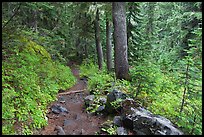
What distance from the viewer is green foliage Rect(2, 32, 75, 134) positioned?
19.2 feet

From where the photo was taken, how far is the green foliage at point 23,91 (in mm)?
Answer: 5840

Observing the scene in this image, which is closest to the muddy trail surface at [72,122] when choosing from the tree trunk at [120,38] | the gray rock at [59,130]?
the gray rock at [59,130]

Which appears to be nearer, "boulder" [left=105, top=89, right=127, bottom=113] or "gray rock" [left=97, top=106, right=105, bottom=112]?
"boulder" [left=105, top=89, right=127, bottom=113]

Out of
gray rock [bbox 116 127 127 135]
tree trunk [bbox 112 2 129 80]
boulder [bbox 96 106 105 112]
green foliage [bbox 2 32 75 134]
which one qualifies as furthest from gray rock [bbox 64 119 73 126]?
tree trunk [bbox 112 2 129 80]

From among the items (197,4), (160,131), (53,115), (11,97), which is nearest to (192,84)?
(160,131)

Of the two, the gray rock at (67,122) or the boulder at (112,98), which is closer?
the gray rock at (67,122)

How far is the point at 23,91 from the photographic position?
7160 millimetres

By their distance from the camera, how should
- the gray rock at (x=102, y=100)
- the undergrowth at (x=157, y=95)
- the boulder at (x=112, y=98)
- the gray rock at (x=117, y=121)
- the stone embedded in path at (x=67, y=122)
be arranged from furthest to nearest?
the gray rock at (x=102, y=100) → the boulder at (x=112, y=98) → the stone embedded in path at (x=67, y=122) → the gray rock at (x=117, y=121) → the undergrowth at (x=157, y=95)

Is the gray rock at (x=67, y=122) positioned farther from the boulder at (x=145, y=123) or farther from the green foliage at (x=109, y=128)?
the boulder at (x=145, y=123)

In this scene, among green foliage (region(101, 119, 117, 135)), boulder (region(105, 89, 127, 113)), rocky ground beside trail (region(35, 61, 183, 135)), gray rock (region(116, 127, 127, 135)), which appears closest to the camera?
rocky ground beside trail (region(35, 61, 183, 135))

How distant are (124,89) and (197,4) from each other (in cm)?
722

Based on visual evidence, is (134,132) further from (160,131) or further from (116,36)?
(116,36)

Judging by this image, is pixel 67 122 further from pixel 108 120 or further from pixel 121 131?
pixel 121 131

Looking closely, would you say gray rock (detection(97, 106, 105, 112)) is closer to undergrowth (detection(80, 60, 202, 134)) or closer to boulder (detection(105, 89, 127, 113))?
boulder (detection(105, 89, 127, 113))
